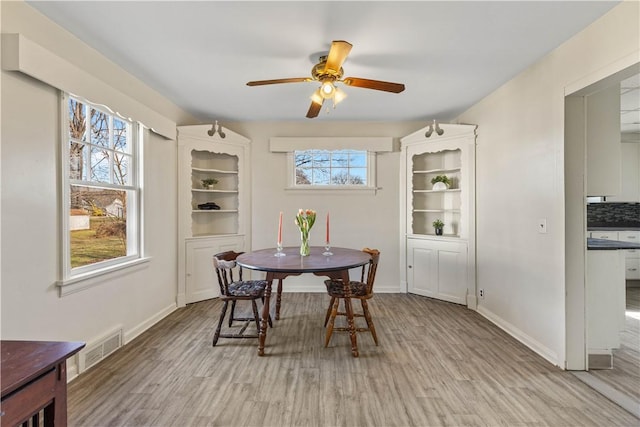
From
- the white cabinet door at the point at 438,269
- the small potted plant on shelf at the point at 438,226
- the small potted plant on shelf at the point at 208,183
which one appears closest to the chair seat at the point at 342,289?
the white cabinet door at the point at 438,269

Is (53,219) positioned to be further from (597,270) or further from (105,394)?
(597,270)

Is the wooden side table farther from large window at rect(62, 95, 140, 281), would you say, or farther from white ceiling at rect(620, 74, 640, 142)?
white ceiling at rect(620, 74, 640, 142)

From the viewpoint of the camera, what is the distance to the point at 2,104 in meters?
1.70

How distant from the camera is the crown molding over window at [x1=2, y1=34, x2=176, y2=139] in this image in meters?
1.71

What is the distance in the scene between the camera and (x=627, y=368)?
7.50 feet

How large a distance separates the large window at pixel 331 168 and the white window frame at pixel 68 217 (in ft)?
6.82

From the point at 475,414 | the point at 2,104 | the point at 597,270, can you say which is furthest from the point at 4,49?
the point at 597,270

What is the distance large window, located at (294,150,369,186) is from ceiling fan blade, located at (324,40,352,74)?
224 centimetres

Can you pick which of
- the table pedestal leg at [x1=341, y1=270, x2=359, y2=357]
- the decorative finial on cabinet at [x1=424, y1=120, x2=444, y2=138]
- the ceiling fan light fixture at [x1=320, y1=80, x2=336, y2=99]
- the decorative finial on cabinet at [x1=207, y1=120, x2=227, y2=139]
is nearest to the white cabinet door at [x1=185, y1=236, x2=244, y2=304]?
the decorative finial on cabinet at [x1=207, y1=120, x2=227, y2=139]

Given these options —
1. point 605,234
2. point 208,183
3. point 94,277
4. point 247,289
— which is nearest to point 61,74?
point 94,277

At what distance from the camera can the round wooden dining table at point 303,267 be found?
2.40 meters

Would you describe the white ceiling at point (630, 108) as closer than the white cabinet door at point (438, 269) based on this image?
Yes

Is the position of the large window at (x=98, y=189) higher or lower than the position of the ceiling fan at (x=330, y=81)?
lower

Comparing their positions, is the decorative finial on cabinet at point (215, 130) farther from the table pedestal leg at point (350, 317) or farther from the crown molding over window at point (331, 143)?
the table pedestal leg at point (350, 317)
